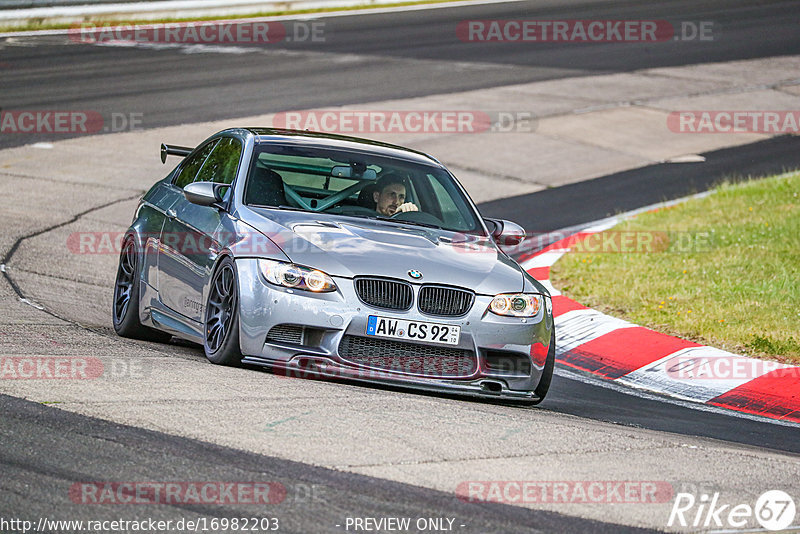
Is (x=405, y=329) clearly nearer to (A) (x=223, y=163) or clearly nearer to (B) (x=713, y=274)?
(A) (x=223, y=163)

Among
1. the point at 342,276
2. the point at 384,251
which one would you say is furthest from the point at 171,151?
the point at 342,276

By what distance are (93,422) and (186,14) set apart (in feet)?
80.9

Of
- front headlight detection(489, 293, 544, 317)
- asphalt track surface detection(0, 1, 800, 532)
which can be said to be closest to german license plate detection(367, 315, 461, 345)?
front headlight detection(489, 293, 544, 317)

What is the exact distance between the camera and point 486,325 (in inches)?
281

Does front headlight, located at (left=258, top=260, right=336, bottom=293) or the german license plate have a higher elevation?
front headlight, located at (left=258, top=260, right=336, bottom=293)

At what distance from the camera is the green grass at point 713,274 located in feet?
31.5

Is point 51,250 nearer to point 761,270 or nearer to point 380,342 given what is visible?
Answer: point 380,342

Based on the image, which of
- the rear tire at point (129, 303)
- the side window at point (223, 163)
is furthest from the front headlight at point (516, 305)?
the rear tire at point (129, 303)

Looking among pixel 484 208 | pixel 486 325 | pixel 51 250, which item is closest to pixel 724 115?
pixel 484 208

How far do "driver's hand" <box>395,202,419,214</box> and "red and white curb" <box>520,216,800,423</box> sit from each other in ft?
6.04

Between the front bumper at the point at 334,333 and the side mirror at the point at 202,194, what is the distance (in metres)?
0.87

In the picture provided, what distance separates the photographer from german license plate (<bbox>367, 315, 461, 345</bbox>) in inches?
273

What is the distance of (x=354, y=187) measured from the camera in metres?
8.34

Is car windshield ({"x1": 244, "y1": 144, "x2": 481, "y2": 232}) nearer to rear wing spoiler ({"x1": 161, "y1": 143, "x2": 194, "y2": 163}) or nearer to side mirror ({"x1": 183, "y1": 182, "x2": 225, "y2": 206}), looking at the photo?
side mirror ({"x1": 183, "y1": 182, "x2": 225, "y2": 206})
